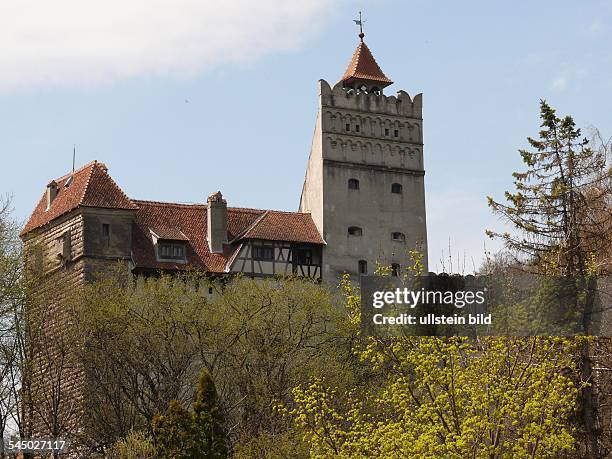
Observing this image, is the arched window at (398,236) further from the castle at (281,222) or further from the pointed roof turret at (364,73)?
the pointed roof turret at (364,73)

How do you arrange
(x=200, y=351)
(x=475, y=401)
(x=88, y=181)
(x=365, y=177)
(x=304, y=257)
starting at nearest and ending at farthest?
(x=475, y=401)
(x=200, y=351)
(x=88, y=181)
(x=304, y=257)
(x=365, y=177)

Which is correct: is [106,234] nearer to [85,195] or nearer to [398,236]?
[85,195]

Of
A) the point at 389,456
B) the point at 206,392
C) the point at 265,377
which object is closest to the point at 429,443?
the point at 389,456

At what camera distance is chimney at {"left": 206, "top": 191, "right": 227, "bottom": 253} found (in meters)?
57.3

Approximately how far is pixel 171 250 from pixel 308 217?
7.35 m

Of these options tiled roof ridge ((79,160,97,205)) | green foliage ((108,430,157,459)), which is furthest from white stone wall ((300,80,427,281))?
green foliage ((108,430,157,459))

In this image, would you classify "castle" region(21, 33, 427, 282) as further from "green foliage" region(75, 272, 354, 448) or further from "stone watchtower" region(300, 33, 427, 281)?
→ "green foliage" region(75, 272, 354, 448)

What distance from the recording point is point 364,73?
2505 inches

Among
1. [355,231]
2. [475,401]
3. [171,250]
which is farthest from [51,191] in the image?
[475,401]

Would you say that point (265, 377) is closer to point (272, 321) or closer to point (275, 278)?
point (272, 321)

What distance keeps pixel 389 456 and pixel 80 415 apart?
19.9m

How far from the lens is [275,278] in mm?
55969

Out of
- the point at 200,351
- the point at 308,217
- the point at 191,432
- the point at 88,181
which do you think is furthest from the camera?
the point at 308,217

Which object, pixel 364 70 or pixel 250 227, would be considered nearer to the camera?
pixel 250 227
